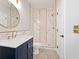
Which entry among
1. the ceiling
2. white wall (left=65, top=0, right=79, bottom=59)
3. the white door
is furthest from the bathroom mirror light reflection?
the white door

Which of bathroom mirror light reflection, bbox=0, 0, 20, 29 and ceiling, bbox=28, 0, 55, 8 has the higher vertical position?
ceiling, bbox=28, 0, 55, 8

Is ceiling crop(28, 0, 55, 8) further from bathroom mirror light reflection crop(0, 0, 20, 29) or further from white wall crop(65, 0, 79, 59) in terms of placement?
white wall crop(65, 0, 79, 59)

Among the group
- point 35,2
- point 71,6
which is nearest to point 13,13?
point 71,6

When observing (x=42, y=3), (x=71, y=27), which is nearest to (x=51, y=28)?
(x=42, y=3)

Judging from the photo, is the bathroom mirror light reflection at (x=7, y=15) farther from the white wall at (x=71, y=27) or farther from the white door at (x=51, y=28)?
the white door at (x=51, y=28)

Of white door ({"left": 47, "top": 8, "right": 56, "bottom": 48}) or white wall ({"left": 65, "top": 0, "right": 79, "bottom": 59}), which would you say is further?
white door ({"left": 47, "top": 8, "right": 56, "bottom": 48})

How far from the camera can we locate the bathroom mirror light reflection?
2619 mm

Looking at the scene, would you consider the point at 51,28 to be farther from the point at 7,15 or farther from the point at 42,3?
the point at 7,15

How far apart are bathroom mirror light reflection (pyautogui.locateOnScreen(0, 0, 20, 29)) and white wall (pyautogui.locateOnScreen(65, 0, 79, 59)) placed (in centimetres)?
142

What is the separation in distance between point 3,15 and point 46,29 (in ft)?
12.4

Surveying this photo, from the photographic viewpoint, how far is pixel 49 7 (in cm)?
594

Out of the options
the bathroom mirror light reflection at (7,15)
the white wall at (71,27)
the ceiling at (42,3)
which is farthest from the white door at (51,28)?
the white wall at (71,27)

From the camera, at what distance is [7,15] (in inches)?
112

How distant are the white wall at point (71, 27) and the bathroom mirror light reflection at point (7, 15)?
142 cm
